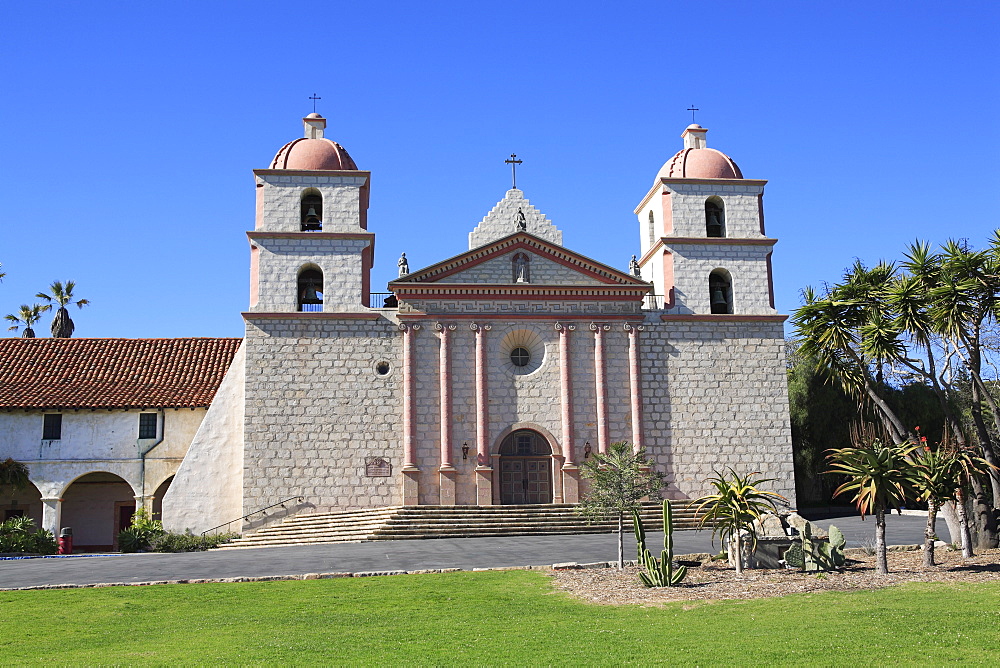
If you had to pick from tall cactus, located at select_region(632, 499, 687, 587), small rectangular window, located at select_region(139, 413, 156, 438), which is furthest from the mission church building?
tall cactus, located at select_region(632, 499, 687, 587)

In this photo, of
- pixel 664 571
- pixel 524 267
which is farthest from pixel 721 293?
pixel 664 571

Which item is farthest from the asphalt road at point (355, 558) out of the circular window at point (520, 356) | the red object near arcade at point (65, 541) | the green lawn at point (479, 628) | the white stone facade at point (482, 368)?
the circular window at point (520, 356)

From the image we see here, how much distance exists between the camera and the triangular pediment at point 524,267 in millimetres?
32969

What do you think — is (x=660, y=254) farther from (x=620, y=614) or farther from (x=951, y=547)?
(x=620, y=614)

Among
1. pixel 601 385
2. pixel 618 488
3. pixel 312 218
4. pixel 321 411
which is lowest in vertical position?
pixel 618 488

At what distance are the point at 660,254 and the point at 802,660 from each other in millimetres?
25159

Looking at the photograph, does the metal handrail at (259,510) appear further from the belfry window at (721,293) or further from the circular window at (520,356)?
the belfry window at (721,293)

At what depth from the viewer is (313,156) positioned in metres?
34.0

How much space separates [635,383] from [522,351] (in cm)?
396

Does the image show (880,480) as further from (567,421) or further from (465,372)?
(465,372)

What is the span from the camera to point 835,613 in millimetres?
13125

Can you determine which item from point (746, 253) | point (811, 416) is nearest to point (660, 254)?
point (746, 253)

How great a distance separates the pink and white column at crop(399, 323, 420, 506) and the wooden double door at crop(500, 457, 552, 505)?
292cm

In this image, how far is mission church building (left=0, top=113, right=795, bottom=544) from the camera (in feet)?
104
